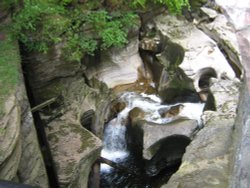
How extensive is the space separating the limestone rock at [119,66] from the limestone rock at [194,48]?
3.07ft

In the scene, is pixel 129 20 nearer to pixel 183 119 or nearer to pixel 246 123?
pixel 183 119

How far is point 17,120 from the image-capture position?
5184 millimetres

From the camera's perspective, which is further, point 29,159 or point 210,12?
point 210,12

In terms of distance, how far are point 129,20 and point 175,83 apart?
5.87ft

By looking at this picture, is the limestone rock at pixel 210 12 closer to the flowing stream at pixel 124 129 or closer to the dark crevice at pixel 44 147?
the flowing stream at pixel 124 129

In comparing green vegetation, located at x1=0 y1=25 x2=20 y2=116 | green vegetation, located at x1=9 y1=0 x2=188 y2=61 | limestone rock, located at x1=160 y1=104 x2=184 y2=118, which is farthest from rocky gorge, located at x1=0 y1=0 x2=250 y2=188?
green vegetation, located at x1=9 y1=0 x2=188 y2=61

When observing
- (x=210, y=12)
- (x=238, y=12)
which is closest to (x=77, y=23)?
(x=210, y=12)

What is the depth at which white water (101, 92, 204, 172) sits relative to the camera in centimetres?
882

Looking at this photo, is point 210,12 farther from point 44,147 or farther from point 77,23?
point 44,147

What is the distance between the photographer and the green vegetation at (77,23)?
7309mm

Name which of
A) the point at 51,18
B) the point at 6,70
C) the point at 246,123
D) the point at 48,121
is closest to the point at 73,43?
the point at 51,18

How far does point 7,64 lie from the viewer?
6.14 metres

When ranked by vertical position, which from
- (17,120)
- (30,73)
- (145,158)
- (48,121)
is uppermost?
(17,120)

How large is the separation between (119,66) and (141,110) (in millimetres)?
1419
